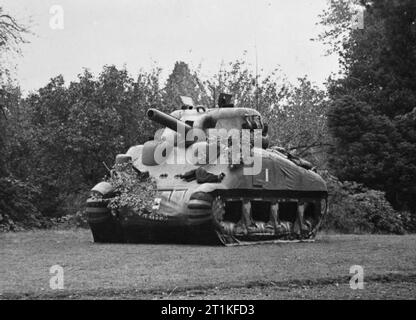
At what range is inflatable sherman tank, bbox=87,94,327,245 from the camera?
59.9 ft

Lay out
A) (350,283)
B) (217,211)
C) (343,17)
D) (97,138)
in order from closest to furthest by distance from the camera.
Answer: (350,283)
(217,211)
(97,138)
(343,17)

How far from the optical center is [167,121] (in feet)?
65.3

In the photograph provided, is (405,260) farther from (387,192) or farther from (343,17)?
(343,17)

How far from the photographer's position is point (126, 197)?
19031 millimetres

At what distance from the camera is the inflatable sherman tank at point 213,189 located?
719 inches

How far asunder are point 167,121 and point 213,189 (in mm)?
2623

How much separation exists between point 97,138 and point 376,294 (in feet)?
73.9

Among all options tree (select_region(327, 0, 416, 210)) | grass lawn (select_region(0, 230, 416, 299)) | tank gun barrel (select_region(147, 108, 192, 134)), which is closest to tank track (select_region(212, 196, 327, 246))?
grass lawn (select_region(0, 230, 416, 299))

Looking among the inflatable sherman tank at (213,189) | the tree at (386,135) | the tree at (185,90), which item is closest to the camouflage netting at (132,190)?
the inflatable sherman tank at (213,189)

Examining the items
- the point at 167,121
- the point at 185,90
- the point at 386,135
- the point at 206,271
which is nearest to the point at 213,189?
the point at 167,121

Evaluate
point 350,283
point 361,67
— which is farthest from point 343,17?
point 350,283

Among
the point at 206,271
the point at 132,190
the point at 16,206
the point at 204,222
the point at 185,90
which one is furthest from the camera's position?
the point at 185,90

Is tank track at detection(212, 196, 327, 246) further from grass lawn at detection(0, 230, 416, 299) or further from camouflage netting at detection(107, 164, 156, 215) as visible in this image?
camouflage netting at detection(107, 164, 156, 215)

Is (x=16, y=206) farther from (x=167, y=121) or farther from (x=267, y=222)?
(x=267, y=222)
